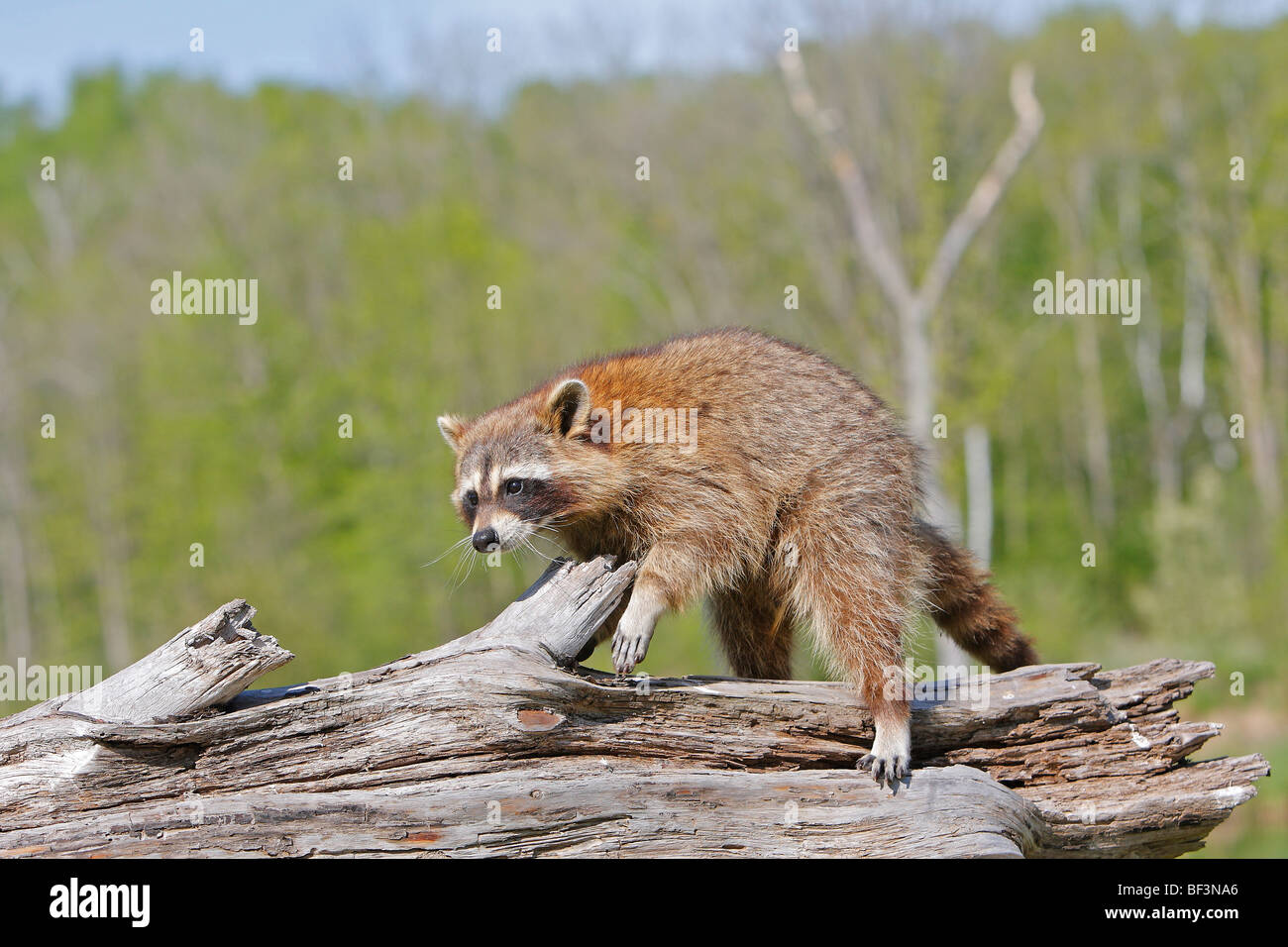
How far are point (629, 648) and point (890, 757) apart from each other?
1.95m

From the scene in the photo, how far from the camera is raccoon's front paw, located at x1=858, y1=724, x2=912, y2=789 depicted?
788 cm

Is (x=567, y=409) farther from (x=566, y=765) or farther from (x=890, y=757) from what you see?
(x=890, y=757)

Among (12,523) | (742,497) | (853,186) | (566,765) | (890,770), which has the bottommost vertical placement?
(890,770)

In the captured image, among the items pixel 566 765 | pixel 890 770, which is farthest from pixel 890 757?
pixel 566 765

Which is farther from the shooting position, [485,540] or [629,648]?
[485,540]

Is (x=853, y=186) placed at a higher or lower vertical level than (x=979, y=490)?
higher

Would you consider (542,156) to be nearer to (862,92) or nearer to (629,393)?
(862,92)

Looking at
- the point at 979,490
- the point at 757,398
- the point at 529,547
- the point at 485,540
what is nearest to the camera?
the point at 485,540

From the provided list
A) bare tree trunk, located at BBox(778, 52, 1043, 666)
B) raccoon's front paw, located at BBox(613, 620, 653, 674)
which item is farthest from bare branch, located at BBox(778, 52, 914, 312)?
raccoon's front paw, located at BBox(613, 620, 653, 674)

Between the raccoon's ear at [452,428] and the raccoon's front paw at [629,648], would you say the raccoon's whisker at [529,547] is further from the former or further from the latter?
the raccoon's ear at [452,428]

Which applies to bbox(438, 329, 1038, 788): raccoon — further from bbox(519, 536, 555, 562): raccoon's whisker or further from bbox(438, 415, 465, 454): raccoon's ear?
bbox(438, 415, 465, 454): raccoon's ear

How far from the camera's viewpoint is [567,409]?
8727mm

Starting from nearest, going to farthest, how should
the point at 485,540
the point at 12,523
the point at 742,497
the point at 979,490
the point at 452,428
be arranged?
the point at 485,540 → the point at 742,497 → the point at 452,428 → the point at 979,490 → the point at 12,523

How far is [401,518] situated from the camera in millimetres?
43156
